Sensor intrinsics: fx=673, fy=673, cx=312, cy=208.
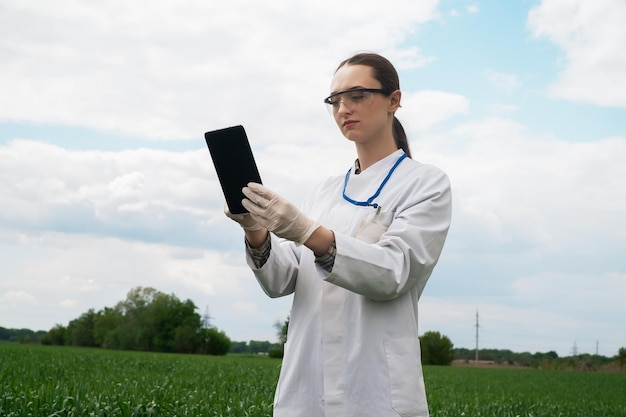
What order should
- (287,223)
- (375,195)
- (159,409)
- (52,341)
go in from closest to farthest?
(287,223) < (375,195) < (159,409) < (52,341)

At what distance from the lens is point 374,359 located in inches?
93.7

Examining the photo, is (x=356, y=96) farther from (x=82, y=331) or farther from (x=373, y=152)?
(x=82, y=331)

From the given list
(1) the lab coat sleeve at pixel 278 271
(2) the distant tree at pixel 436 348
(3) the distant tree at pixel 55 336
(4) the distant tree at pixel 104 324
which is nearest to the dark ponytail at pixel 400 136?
(1) the lab coat sleeve at pixel 278 271

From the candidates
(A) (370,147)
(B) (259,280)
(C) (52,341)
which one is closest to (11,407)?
(B) (259,280)

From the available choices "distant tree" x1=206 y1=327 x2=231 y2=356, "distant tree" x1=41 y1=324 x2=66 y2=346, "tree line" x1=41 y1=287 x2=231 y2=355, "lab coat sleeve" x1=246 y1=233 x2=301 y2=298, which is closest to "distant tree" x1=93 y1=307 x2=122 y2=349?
"tree line" x1=41 y1=287 x2=231 y2=355

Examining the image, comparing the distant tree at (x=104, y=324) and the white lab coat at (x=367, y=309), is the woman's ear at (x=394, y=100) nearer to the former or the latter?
the white lab coat at (x=367, y=309)

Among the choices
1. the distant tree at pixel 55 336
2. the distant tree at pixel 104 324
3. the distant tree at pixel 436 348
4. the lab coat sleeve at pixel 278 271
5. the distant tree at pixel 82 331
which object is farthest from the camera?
the distant tree at pixel 55 336

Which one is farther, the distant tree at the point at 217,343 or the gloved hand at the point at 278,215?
the distant tree at the point at 217,343

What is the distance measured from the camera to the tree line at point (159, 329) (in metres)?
78.8

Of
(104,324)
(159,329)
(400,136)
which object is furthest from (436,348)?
A: (400,136)

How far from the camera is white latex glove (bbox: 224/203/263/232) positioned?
8.09 feet

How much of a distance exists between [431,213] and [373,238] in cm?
24

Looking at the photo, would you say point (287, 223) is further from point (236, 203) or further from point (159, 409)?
point (159, 409)

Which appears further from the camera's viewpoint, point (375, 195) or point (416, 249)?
point (375, 195)
